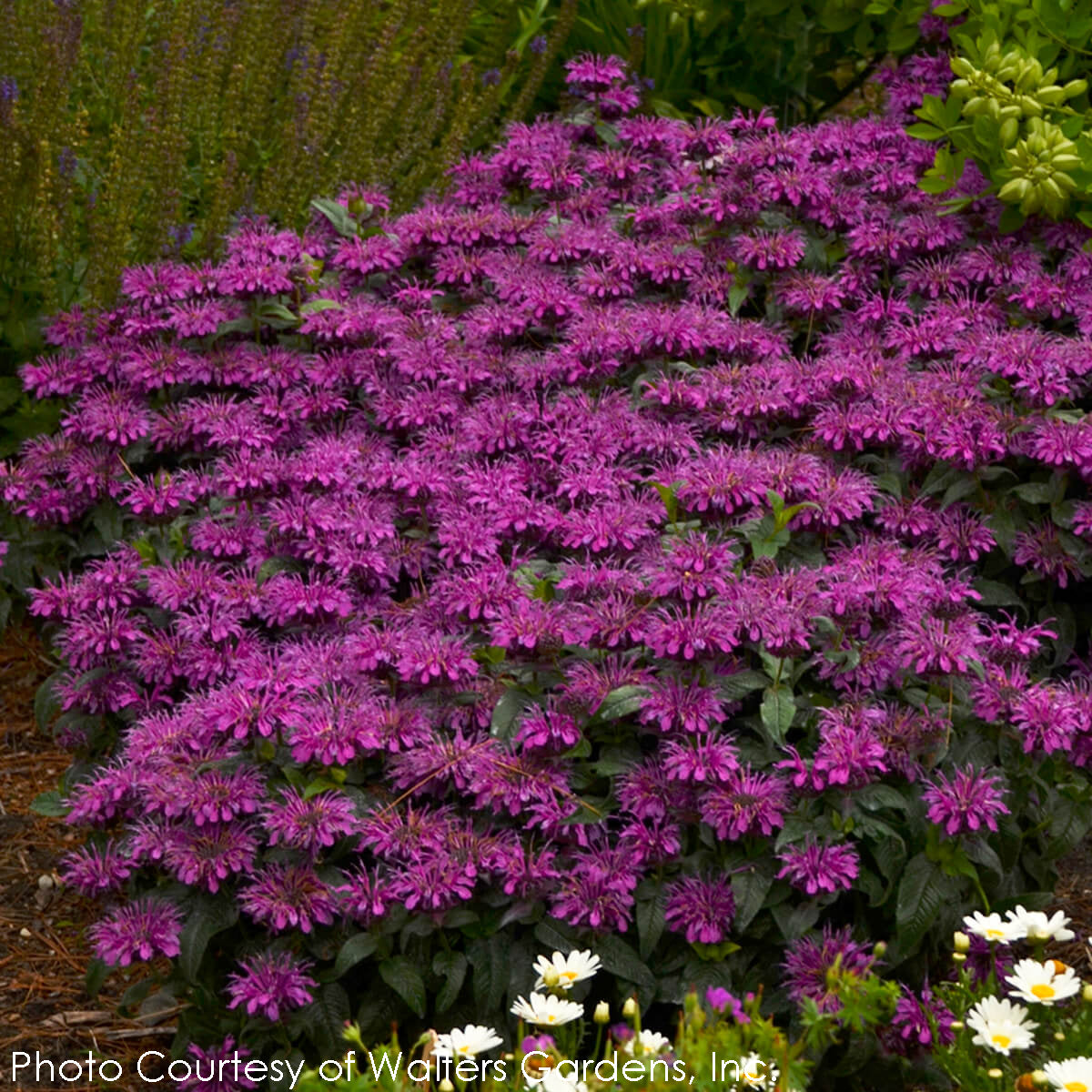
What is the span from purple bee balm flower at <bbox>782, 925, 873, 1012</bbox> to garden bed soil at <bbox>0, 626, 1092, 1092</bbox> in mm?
661

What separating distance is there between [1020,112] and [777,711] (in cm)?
178

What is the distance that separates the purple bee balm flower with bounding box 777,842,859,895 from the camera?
238cm

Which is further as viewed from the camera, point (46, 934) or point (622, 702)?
point (46, 934)

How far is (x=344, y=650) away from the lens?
275 cm

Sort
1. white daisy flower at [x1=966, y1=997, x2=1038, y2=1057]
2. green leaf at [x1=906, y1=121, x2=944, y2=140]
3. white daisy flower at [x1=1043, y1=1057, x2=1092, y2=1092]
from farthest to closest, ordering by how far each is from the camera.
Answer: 1. green leaf at [x1=906, y1=121, x2=944, y2=140]
2. white daisy flower at [x1=966, y1=997, x2=1038, y2=1057]
3. white daisy flower at [x1=1043, y1=1057, x2=1092, y2=1092]

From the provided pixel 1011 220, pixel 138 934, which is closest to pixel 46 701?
pixel 138 934

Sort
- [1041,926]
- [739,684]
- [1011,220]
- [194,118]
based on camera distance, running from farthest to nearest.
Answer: [194,118]
[1011,220]
[739,684]
[1041,926]

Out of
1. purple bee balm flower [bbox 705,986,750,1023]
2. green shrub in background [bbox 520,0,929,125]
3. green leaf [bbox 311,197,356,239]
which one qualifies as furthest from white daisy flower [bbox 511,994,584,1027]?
green shrub in background [bbox 520,0,929,125]

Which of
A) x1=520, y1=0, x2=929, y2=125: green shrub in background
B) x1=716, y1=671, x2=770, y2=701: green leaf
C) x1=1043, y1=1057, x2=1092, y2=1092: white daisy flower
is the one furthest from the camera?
x1=520, y1=0, x2=929, y2=125: green shrub in background

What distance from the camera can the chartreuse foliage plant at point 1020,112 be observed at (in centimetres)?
354

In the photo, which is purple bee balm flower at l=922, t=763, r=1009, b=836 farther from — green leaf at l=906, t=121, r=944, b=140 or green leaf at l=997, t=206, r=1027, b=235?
green leaf at l=906, t=121, r=944, b=140

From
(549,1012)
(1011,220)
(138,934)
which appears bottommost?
(549,1012)

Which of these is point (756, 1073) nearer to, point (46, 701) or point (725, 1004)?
point (725, 1004)

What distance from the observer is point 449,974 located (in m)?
2.46
